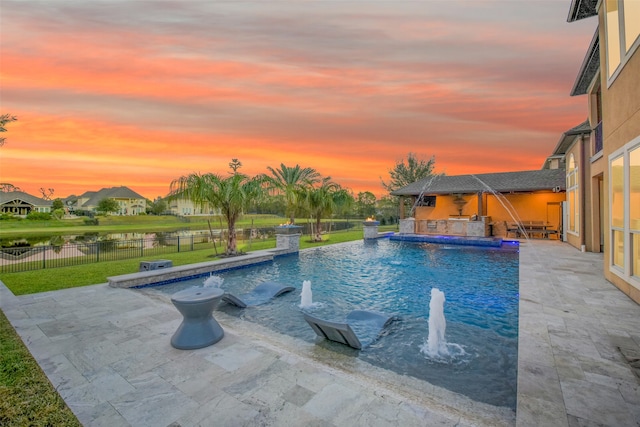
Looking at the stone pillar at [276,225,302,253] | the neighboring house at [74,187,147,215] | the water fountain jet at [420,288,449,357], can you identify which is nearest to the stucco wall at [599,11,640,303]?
the water fountain jet at [420,288,449,357]

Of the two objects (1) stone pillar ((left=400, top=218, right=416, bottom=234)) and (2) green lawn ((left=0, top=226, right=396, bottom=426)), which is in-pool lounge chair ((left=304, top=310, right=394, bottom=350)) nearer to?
(2) green lawn ((left=0, top=226, right=396, bottom=426))

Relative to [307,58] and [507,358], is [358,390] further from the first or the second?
[307,58]

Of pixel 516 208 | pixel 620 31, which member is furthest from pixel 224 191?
pixel 516 208

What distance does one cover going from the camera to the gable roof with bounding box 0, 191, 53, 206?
4566 cm

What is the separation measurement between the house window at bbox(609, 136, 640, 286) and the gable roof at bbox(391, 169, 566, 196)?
11.9m

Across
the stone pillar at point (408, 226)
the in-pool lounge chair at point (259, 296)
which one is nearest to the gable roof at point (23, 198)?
the stone pillar at point (408, 226)

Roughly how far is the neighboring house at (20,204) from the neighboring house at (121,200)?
55.3 ft

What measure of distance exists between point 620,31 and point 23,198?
7115cm

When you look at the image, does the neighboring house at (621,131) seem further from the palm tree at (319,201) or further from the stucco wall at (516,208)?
the palm tree at (319,201)

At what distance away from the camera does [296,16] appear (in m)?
11.2

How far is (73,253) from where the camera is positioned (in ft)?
40.6

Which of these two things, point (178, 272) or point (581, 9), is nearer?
point (581, 9)

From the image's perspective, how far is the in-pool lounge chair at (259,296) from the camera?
6125 millimetres

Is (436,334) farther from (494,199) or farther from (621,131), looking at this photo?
(494,199)
